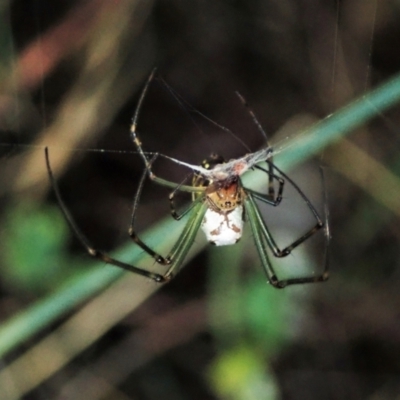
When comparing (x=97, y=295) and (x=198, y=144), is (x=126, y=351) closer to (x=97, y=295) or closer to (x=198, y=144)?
(x=97, y=295)

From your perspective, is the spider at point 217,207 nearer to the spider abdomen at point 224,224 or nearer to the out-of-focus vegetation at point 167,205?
the spider abdomen at point 224,224

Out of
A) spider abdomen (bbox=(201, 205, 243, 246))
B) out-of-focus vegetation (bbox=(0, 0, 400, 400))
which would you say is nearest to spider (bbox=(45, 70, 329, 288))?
spider abdomen (bbox=(201, 205, 243, 246))

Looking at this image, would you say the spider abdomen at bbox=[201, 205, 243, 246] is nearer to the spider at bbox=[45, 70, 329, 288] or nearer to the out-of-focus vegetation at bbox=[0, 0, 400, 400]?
the spider at bbox=[45, 70, 329, 288]

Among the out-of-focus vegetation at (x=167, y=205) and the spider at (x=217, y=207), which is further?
the out-of-focus vegetation at (x=167, y=205)

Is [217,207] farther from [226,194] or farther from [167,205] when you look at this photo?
[167,205]

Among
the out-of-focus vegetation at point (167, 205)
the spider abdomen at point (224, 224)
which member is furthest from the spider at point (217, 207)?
the out-of-focus vegetation at point (167, 205)

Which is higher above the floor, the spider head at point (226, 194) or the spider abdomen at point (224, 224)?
the spider head at point (226, 194)

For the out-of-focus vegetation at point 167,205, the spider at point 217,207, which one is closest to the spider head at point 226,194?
the spider at point 217,207

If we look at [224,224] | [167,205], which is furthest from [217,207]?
[167,205]

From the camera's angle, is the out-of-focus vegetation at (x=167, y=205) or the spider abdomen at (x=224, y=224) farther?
the out-of-focus vegetation at (x=167, y=205)
